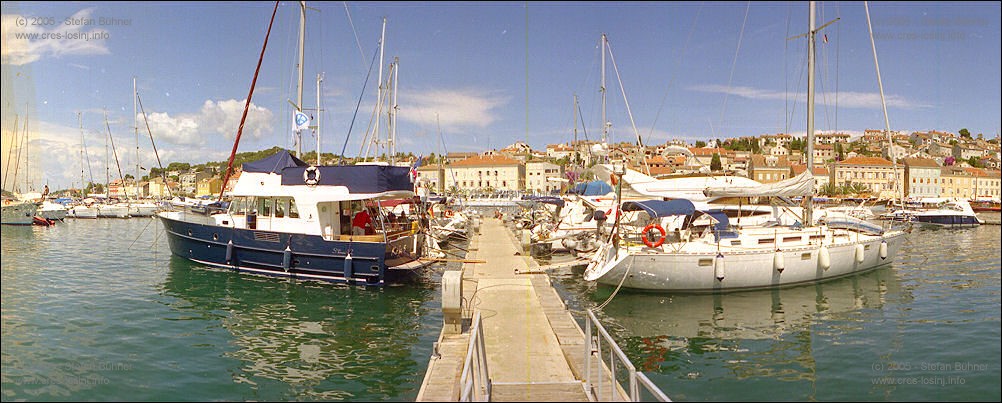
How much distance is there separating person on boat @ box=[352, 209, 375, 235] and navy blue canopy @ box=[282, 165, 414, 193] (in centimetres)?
162

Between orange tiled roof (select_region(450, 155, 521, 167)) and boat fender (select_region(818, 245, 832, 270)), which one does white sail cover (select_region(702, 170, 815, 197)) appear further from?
orange tiled roof (select_region(450, 155, 521, 167))

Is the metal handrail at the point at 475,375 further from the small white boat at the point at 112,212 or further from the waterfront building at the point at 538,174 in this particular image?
the waterfront building at the point at 538,174

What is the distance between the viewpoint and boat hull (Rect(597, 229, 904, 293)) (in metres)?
16.3

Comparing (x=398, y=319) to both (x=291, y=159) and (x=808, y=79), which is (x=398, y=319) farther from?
(x=808, y=79)

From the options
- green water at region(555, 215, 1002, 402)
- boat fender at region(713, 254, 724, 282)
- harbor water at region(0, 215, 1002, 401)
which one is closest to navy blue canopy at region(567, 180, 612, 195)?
harbor water at region(0, 215, 1002, 401)

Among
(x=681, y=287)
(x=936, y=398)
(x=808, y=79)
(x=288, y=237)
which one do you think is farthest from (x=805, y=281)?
(x=288, y=237)

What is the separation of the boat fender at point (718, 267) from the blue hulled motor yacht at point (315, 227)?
30.0 feet

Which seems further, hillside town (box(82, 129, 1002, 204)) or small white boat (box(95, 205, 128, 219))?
hillside town (box(82, 129, 1002, 204))

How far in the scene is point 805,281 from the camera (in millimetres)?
18062

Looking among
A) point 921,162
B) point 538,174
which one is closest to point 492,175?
point 538,174

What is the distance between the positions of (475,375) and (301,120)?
631 inches

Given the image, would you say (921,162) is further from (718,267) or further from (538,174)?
(718,267)

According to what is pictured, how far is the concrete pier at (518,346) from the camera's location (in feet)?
25.2

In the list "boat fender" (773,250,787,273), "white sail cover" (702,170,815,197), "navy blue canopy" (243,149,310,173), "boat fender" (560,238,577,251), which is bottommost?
"boat fender" (560,238,577,251)
